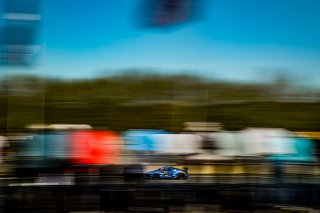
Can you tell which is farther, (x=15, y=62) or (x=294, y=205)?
(x=294, y=205)

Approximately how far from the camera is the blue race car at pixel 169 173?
3.26 m

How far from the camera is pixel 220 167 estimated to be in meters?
3.30

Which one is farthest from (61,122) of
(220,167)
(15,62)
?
(220,167)

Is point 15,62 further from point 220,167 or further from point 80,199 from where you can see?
point 220,167

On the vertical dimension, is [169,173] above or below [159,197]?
above

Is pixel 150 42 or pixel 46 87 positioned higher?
pixel 150 42

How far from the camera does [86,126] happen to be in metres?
3.21

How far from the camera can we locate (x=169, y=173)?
329 centimetres

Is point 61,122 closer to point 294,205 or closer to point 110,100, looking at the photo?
point 110,100

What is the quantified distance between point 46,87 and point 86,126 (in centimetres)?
36

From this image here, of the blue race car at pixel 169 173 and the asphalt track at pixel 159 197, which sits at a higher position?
the blue race car at pixel 169 173

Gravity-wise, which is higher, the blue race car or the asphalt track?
the blue race car

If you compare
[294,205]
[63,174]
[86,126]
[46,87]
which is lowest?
[294,205]

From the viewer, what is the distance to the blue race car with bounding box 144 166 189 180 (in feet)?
10.7
